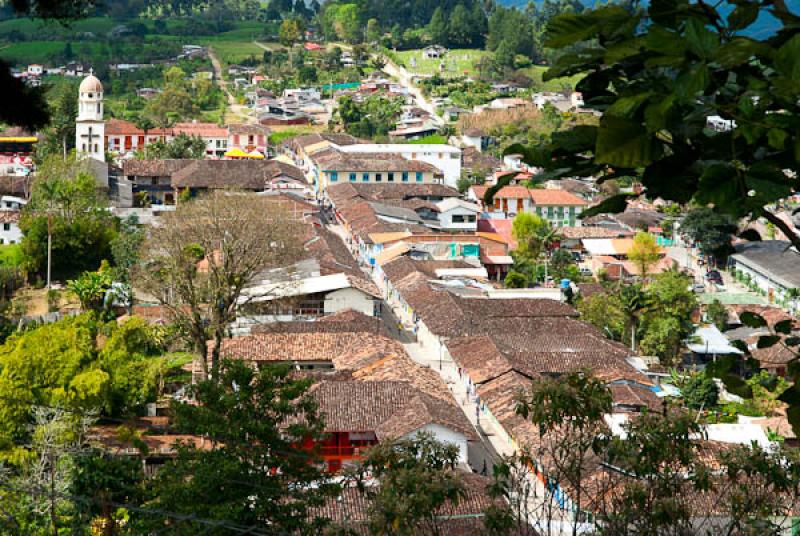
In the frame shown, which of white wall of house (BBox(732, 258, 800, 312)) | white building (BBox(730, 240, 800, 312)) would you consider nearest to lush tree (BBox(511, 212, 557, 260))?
white building (BBox(730, 240, 800, 312))

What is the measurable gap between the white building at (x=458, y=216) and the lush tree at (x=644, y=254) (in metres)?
4.66

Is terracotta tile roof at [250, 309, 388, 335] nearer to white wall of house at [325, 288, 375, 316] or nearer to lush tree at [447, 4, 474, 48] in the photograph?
white wall of house at [325, 288, 375, 316]

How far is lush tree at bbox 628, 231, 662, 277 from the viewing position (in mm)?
→ 27219

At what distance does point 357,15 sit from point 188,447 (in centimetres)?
6525

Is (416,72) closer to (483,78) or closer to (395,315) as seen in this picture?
(483,78)

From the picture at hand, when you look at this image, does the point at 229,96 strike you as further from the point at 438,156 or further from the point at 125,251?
the point at 125,251

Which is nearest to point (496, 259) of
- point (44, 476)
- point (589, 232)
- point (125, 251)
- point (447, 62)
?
point (589, 232)

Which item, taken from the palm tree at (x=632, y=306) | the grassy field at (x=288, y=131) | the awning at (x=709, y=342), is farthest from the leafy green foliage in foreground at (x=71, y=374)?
the grassy field at (x=288, y=131)

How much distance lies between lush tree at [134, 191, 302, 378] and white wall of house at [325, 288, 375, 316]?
4.63ft

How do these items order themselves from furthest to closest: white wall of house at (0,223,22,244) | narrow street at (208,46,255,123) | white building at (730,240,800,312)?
narrow street at (208,46,255,123) < white wall of house at (0,223,22,244) < white building at (730,240,800,312)

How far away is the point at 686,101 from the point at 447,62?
64120 mm

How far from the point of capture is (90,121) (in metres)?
35.4

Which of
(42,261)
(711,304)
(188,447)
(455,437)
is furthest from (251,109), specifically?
(188,447)

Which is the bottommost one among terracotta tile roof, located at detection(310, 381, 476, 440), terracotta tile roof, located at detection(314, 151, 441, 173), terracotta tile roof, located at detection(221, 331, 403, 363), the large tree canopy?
terracotta tile roof, located at detection(314, 151, 441, 173)
